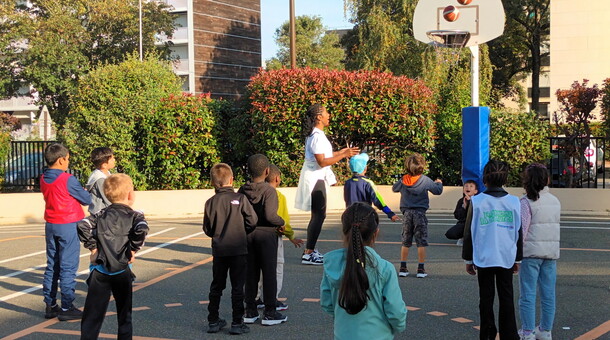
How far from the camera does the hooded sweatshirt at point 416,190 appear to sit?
8.75m

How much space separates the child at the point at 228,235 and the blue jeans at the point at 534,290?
2346mm

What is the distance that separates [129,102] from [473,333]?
13942mm

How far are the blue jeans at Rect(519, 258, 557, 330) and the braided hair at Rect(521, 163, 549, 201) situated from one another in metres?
0.54

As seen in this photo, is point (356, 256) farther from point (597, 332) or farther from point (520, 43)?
point (520, 43)

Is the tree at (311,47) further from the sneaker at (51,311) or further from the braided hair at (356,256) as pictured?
the braided hair at (356,256)

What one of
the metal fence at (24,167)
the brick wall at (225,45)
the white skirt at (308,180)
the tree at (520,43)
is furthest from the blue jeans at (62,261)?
the brick wall at (225,45)

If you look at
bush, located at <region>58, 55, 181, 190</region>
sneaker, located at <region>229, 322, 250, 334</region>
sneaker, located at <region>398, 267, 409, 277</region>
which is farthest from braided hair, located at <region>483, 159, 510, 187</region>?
bush, located at <region>58, 55, 181, 190</region>

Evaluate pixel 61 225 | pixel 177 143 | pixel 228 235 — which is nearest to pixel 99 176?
pixel 61 225

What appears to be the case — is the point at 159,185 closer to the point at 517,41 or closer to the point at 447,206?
the point at 447,206

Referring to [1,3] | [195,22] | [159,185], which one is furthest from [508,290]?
[195,22]

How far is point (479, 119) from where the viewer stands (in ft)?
34.9

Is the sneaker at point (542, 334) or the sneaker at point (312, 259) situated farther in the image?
the sneaker at point (312, 259)

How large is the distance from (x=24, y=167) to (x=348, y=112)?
28.8 ft

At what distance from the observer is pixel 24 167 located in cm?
1953
